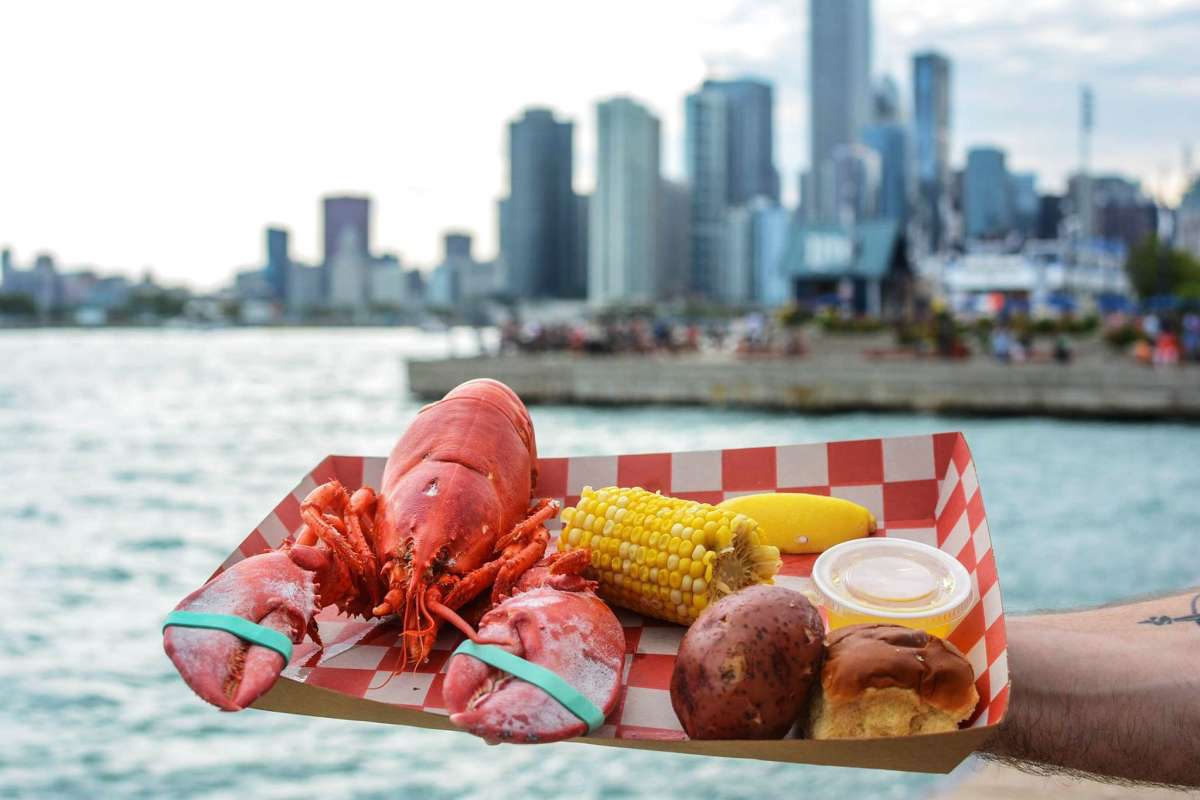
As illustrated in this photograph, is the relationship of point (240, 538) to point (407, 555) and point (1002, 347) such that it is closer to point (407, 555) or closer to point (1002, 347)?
point (407, 555)

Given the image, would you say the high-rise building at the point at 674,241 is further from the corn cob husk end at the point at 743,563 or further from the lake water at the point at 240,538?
the corn cob husk end at the point at 743,563

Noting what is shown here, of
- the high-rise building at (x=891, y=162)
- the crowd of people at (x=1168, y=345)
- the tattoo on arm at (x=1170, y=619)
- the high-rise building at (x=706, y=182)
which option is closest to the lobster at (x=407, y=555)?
the tattoo on arm at (x=1170, y=619)

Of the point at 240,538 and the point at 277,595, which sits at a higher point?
the point at 277,595

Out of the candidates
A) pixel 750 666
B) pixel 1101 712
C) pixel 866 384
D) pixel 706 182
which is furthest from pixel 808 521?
pixel 706 182

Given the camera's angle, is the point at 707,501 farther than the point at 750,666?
Yes

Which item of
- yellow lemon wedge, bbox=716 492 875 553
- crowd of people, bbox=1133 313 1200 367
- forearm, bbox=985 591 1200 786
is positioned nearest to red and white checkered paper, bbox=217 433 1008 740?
yellow lemon wedge, bbox=716 492 875 553

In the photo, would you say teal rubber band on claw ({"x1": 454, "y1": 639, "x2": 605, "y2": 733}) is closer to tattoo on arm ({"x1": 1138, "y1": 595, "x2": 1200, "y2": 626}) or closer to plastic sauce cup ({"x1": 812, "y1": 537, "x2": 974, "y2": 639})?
plastic sauce cup ({"x1": 812, "y1": 537, "x2": 974, "y2": 639})

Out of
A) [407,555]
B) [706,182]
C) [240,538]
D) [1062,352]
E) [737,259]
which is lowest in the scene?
[240,538]
